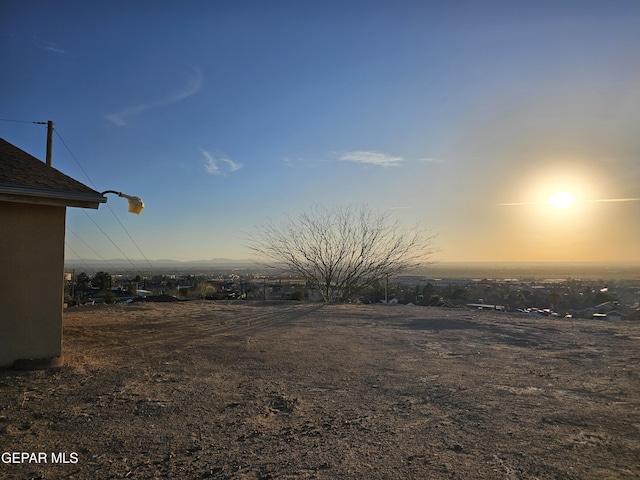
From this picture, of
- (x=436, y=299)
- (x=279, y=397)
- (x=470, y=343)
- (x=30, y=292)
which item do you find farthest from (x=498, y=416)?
(x=436, y=299)

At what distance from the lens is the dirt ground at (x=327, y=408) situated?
3.06m

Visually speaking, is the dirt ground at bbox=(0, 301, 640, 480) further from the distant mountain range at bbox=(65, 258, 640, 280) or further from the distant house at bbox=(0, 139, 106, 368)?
the distant mountain range at bbox=(65, 258, 640, 280)

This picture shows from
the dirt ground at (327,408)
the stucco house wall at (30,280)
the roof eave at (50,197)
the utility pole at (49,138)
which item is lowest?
the dirt ground at (327,408)

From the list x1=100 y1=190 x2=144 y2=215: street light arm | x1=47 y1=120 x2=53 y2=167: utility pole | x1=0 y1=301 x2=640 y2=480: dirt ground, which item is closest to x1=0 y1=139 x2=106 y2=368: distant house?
x1=0 y1=301 x2=640 y2=480: dirt ground

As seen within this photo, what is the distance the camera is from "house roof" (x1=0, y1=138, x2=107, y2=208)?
518cm

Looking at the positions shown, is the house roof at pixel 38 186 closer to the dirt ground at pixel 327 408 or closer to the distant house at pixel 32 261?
the distant house at pixel 32 261

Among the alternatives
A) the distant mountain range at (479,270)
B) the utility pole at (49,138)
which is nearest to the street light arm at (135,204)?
the utility pole at (49,138)

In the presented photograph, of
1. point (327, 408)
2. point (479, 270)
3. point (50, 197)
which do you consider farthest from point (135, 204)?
point (479, 270)

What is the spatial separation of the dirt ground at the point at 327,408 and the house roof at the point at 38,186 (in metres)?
2.13

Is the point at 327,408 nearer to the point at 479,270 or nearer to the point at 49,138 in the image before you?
the point at 49,138

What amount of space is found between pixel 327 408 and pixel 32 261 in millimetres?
4166

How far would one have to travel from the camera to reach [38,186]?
536cm

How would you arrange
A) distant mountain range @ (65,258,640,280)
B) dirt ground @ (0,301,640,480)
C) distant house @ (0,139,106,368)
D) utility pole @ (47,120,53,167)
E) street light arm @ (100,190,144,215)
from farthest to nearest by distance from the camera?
1. distant mountain range @ (65,258,640,280)
2. utility pole @ (47,120,53,167)
3. street light arm @ (100,190,144,215)
4. distant house @ (0,139,106,368)
5. dirt ground @ (0,301,640,480)

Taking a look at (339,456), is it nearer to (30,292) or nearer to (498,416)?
(498,416)
